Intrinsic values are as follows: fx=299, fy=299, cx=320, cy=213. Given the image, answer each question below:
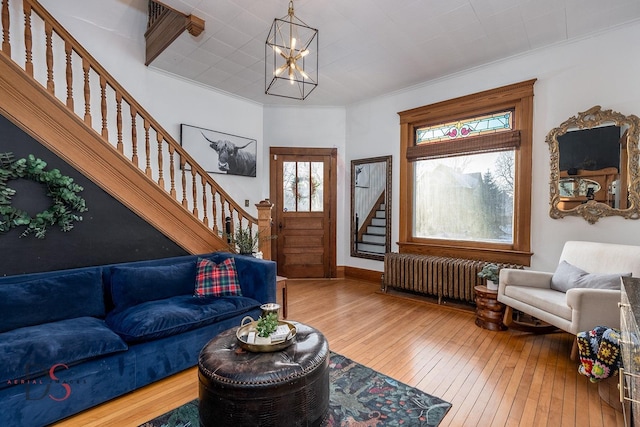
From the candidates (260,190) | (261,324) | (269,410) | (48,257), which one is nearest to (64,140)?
(48,257)

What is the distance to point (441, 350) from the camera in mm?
2803

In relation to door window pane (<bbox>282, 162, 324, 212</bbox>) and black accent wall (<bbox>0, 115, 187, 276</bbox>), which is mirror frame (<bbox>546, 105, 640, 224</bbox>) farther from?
black accent wall (<bbox>0, 115, 187, 276</bbox>)

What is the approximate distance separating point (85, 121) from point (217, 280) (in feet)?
6.12

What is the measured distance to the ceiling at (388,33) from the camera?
9.56 feet

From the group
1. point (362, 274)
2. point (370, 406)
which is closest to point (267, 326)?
point (370, 406)

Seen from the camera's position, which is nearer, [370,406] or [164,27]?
[370,406]

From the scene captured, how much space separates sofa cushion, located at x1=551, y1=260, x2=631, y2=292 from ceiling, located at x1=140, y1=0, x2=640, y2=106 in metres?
2.53

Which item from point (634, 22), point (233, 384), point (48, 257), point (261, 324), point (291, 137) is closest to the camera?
point (233, 384)

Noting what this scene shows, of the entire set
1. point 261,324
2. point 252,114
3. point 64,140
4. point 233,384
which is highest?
point 252,114

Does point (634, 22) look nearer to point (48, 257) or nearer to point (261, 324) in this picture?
point (261, 324)

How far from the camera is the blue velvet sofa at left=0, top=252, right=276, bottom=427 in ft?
5.71

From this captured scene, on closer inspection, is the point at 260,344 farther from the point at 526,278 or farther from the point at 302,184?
the point at 302,184

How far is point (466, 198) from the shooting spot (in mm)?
4359

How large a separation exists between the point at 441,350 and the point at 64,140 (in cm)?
384
